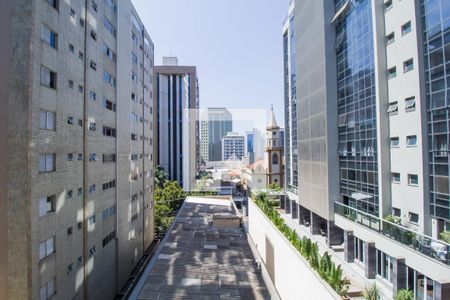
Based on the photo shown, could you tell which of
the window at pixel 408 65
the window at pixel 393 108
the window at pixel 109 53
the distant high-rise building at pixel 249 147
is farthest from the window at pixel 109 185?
the distant high-rise building at pixel 249 147

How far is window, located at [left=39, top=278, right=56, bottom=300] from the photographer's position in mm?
12119

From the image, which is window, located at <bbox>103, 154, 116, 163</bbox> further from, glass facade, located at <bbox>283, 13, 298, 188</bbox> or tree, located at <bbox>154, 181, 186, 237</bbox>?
tree, located at <bbox>154, 181, 186, 237</bbox>

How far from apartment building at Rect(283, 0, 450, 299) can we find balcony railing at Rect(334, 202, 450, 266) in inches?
1.8

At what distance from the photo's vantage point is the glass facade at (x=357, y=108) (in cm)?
1733

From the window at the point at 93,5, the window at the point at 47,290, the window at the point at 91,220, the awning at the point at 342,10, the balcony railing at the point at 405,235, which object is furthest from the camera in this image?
the awning at the point at 342,10

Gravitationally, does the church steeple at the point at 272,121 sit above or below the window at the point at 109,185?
above

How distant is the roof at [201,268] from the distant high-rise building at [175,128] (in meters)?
36.1

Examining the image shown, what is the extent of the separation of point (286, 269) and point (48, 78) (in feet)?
47.1

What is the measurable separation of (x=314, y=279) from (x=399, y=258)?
4801 mm

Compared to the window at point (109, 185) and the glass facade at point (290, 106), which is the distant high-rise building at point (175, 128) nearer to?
the glass facade at point (290, 106)

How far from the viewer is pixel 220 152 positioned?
6994 centimetres

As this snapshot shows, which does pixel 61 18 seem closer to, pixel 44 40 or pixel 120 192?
pixel 44 40

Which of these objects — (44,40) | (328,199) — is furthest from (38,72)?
(328,199)

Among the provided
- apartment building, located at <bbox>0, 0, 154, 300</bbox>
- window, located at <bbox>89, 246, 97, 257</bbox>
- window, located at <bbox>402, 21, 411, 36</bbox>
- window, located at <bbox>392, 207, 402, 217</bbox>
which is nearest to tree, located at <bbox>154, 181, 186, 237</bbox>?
apartment building, located at <bbox>0, 0, 154, 300</bbox>
